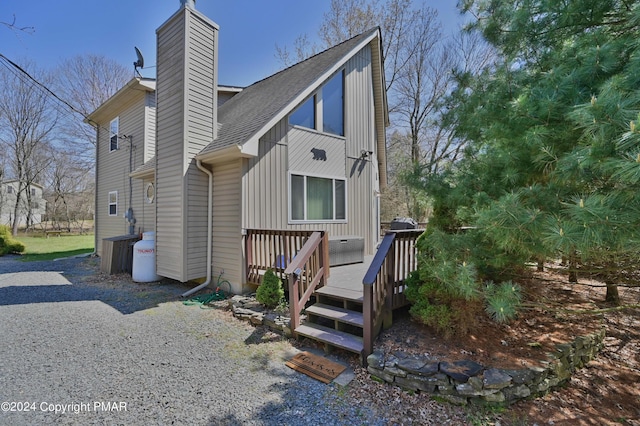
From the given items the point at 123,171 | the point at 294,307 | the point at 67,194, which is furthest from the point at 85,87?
the point at 294,307

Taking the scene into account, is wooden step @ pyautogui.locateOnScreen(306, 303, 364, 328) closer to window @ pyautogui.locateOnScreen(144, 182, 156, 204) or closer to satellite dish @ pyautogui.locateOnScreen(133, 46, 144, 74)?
window @ pyautogui.locateOnScreen(144, 182, 156, 204)

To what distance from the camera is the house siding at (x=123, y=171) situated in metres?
9.70

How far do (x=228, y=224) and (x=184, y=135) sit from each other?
2.17m

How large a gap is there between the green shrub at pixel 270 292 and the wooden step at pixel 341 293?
2.63ft

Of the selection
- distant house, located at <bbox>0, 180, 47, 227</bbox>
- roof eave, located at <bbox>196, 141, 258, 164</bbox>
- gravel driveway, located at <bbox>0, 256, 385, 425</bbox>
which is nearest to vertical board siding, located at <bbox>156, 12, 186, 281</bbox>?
roof eave, located at <bbox>196, 141, 258, 164</bbox>

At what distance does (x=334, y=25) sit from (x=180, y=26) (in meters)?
12.1

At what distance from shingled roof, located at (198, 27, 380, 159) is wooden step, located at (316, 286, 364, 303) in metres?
3.13

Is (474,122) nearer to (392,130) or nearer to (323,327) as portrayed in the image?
(323,327)

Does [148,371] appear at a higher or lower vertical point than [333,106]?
lower

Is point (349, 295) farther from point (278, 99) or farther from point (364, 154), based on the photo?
point (364, 154)

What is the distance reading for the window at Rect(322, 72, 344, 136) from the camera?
7.88 meters

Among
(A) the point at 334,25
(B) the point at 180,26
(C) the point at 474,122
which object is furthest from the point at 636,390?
(A) the point at 334,25

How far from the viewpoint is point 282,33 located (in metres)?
14.3

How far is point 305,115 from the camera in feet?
24.3
